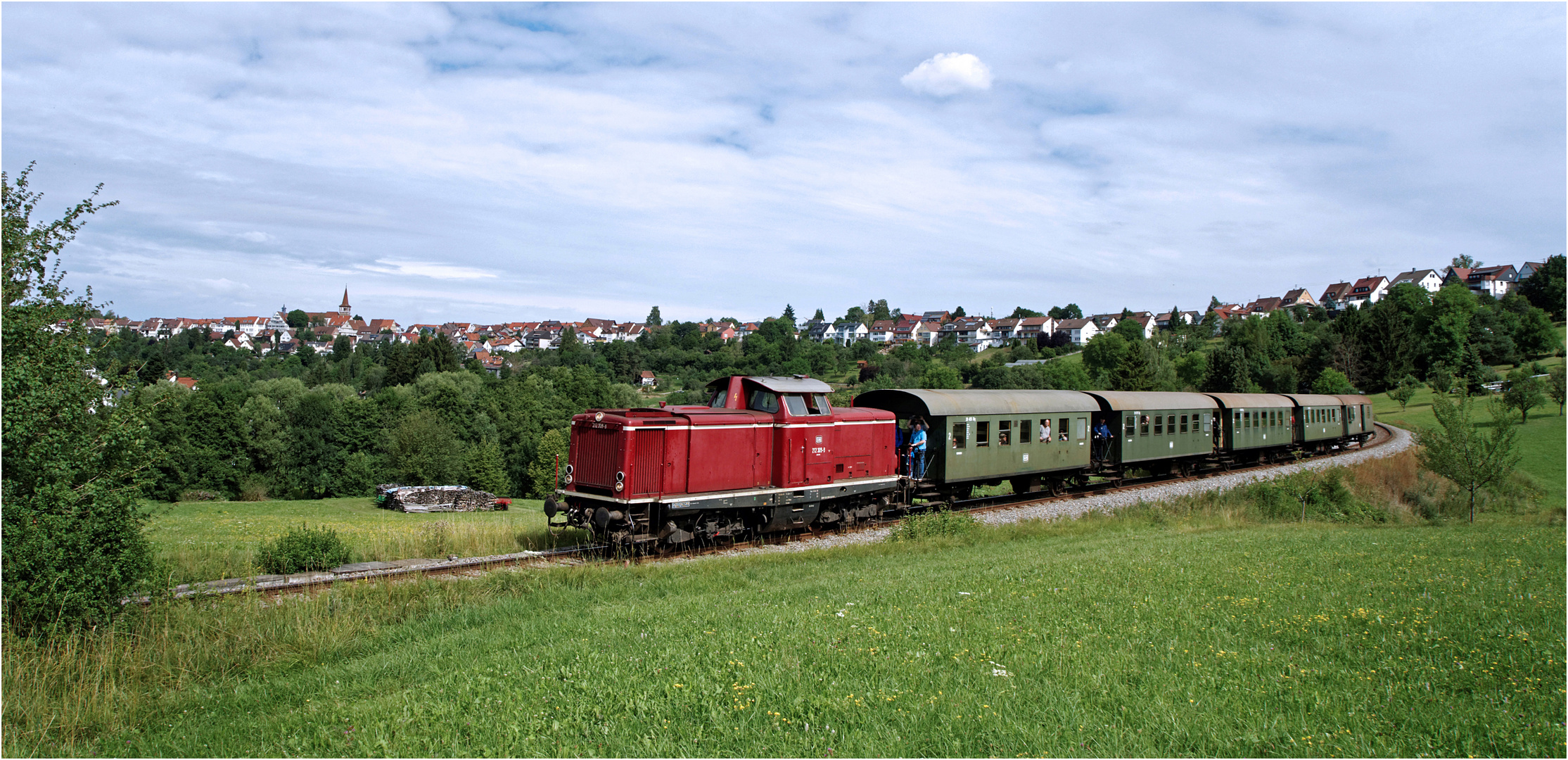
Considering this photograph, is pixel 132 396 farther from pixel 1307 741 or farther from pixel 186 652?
pixel 1307 741

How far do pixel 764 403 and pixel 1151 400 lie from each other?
18.0 meters

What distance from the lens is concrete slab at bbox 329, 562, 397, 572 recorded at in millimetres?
13539

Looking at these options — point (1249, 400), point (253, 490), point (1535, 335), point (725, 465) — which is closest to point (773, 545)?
point (725, 465)

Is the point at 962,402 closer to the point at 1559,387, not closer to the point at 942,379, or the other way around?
the point at 1559,387

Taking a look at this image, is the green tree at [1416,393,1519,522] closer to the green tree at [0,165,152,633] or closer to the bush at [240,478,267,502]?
the green tree at [0,165,152,633]

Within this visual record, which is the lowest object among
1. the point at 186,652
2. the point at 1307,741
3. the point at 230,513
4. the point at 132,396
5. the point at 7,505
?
the point at 230,513

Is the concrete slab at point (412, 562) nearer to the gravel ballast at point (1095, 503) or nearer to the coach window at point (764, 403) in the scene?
the gravel ballast at point (1095, 503)

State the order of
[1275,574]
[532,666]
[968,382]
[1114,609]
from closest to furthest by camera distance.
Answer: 1. [532,666]
2. [1114,609]
3. [1275,574]
4. [968,382]

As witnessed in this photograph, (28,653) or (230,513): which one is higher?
(28,653)

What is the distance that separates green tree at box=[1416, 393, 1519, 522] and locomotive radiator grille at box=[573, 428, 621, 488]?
26507 mm

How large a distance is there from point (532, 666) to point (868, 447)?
1326cm

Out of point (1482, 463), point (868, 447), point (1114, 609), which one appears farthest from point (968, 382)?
point (1114, 609)

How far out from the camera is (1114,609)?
9398mm

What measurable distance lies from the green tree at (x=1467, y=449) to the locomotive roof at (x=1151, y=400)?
730 cm
